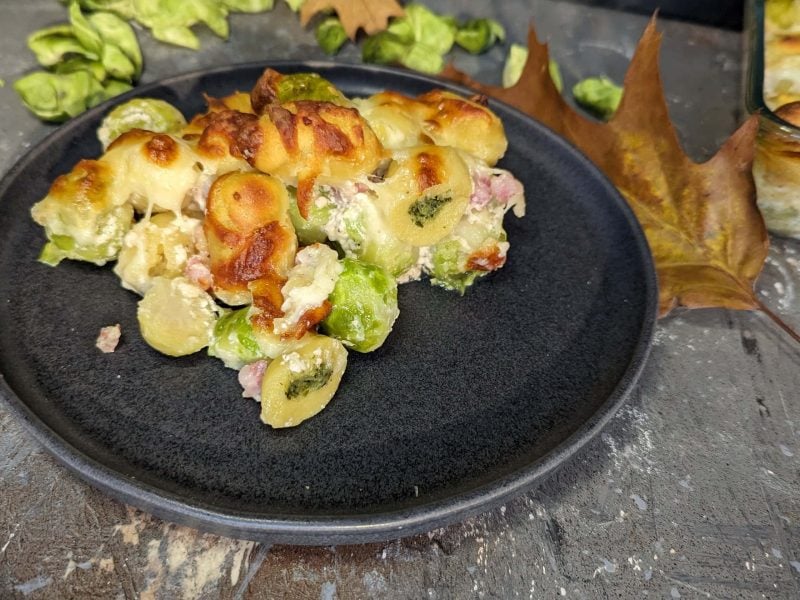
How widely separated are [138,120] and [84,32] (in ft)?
2.75

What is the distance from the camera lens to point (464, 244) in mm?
1728

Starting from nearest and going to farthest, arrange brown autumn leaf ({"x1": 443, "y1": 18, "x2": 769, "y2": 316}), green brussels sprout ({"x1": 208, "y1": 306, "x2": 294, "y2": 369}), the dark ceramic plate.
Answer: the dark ceramic plate, green brussels sprout ({"x1": 208, "y1": 306, "x2": 294, "y2": 369}), brown autumn leaf ({"x1": 443, "y1": 18, "x2": 769, "y2": 316})

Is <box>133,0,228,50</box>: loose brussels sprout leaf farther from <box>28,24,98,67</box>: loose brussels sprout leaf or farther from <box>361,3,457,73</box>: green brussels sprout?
<box>361,3,457,73</box>: green brussels sprout

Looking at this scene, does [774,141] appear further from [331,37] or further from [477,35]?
[331,37]

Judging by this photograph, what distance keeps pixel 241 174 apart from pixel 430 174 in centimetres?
42

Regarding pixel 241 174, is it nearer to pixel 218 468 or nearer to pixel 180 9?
pixel 218 468

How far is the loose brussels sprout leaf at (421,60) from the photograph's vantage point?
2.65 m

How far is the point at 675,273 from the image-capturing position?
2.02 meters

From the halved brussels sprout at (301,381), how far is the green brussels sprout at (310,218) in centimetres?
28

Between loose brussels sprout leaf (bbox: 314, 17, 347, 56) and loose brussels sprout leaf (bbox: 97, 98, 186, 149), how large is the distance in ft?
3.80

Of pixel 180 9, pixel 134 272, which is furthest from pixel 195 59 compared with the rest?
pixel 134 272

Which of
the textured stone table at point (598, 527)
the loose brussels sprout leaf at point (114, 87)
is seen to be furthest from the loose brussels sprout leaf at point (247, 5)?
the textured stone table at point (598, 527)

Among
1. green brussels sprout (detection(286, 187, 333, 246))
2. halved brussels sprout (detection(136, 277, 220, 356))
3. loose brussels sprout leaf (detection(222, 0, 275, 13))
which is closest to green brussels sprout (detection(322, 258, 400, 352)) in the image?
green brussels sprout (detection(286, 187, 333, 246))

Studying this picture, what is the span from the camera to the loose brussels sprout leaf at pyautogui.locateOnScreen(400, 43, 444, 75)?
2654 millimetres
